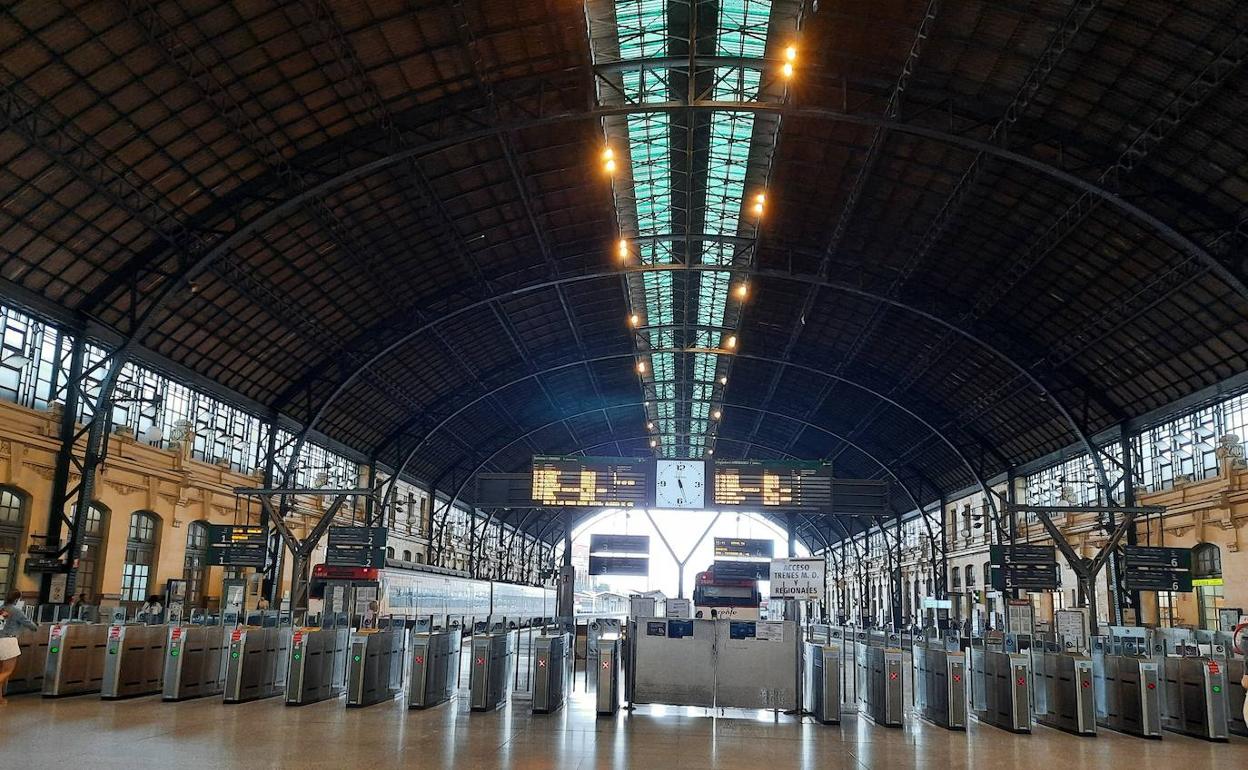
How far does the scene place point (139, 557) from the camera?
108ft

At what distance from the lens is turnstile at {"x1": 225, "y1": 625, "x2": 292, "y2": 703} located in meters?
16.9

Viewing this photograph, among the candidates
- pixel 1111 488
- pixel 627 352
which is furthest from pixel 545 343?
pixel 1111 488

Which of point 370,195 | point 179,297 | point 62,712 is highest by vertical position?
point 370,195

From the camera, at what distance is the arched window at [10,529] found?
86.2 ft

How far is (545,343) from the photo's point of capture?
49.4 m

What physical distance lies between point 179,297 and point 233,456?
1030cm

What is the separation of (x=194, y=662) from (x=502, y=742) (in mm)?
7498

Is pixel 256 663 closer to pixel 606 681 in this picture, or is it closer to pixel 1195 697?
pixel 606 681

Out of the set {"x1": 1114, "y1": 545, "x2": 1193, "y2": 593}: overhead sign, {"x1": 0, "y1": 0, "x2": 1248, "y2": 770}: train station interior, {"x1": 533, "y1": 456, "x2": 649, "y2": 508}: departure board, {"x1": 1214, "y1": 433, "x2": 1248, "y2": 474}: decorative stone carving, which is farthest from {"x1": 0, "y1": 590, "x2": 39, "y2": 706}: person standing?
{"x1": 1214, "y1": 433, "x2": 1248, "y2": 474}: decorative stone carving

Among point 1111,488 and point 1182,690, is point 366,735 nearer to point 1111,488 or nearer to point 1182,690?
point 1182,690

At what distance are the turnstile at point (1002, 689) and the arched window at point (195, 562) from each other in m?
28.4

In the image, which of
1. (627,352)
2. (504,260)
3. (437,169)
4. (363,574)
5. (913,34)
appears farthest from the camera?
(627,352)

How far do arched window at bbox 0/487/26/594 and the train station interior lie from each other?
10cm

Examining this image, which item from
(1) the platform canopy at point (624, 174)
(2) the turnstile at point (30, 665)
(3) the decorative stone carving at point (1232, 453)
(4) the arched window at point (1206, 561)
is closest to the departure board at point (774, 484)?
(1) the platform canopy at point (624, 174)
